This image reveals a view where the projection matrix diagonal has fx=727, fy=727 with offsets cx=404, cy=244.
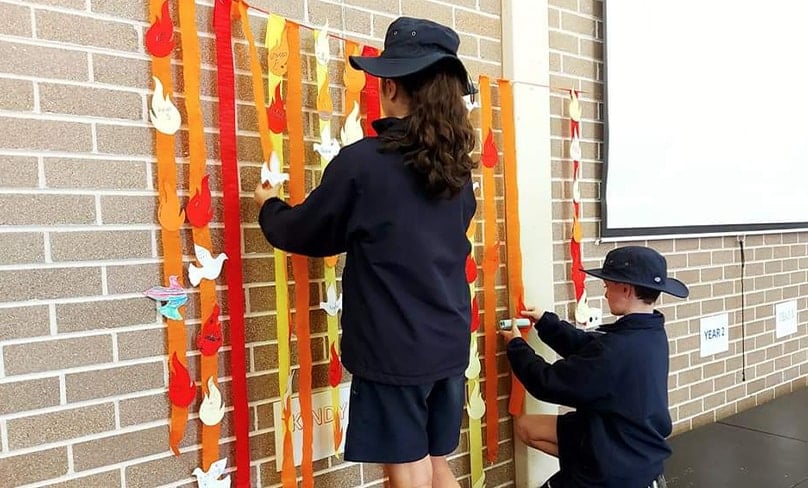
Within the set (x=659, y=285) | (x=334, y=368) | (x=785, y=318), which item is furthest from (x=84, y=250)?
(x=785, y=318)

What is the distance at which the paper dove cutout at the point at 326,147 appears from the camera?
72.3 inches

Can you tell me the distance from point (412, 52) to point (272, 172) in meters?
0.46

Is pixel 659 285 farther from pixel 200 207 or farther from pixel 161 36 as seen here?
pixel 161 36

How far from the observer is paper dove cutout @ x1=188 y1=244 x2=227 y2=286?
161 cm

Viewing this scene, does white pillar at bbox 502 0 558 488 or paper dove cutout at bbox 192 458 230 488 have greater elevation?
white pillar at bbox 502 0 558 488

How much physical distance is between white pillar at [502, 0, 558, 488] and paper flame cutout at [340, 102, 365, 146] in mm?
610

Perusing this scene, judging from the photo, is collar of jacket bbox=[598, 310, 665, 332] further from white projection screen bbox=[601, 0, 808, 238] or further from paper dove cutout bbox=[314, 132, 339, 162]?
paper dove cutout bbox=[314, 132, 339, 162]

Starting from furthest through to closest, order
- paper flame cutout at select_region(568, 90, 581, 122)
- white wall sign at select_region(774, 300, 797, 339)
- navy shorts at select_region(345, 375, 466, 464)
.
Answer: white wall sign at select_region(774, 300, 797, 339)
paper flame cutout at select_region(568, 90, 581, 122)
navy shorts at select_region(345, 375, 466, 464)

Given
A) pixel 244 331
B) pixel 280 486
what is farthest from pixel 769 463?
pixel 244 331

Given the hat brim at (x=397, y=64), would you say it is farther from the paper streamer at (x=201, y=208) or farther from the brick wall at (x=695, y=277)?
the brick wall at (x=695, y=277)

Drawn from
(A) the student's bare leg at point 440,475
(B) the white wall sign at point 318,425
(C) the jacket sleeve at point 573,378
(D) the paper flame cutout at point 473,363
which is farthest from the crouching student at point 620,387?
(B) the white wall sign at point 318,425

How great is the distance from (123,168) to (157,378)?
460 mm

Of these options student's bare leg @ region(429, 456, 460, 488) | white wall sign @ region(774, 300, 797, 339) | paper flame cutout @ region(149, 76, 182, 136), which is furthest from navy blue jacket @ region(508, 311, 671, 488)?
white wall sign @ region(774, 300, 797, 339)

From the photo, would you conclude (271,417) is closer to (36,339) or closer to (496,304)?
(36,339)
